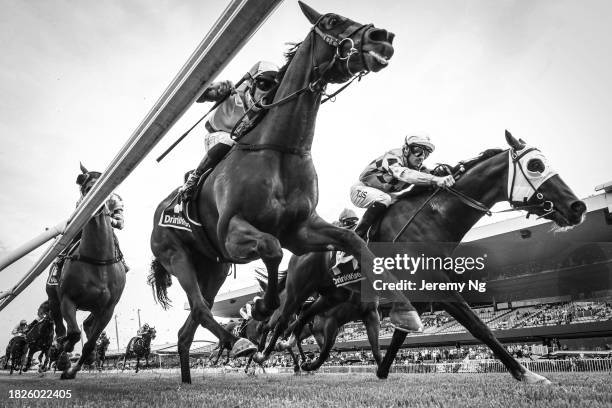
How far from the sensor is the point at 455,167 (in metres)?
6.89

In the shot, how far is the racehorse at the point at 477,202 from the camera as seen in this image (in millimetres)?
6004

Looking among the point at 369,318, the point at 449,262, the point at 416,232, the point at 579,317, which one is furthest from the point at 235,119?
the point at 579,317

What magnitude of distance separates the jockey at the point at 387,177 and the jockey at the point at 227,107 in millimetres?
2521

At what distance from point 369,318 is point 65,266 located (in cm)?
596

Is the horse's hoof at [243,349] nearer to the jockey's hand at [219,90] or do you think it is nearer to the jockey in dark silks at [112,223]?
the jockey's hand at [219,90]

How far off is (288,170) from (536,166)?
3.63 metres

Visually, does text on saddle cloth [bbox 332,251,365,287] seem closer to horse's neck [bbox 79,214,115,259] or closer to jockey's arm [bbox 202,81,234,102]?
jockey's arm [bbox 202,81,234,102]

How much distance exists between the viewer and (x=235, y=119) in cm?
563

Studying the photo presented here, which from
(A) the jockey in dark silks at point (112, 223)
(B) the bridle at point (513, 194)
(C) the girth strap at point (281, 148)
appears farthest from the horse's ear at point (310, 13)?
(A) the jockey in dark silks at point (112, 223)

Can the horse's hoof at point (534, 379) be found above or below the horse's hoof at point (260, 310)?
below

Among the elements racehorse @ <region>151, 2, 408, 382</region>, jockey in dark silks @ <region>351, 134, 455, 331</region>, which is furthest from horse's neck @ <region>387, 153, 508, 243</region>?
racehorse @ <region>151, 2, 408, 382</region>

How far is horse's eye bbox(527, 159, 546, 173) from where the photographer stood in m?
6.14

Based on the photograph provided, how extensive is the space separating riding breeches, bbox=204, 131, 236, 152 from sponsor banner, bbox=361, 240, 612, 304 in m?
2.02

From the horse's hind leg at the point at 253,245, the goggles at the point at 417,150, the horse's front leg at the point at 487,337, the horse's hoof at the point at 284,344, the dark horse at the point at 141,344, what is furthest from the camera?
the dark horse at the point at 141,344
